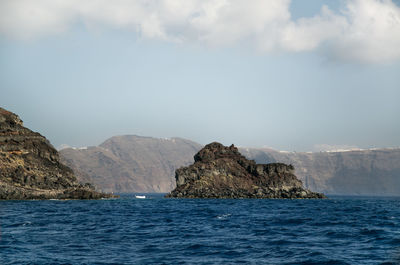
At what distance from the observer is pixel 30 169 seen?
155125 millimetres

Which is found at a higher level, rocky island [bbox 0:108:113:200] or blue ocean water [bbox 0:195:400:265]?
rocky island [bbox 0:108:113:200]

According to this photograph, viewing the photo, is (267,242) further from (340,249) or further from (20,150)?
(20,150)

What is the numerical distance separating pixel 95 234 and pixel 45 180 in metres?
112

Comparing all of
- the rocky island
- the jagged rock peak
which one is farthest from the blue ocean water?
the jagged rock peak

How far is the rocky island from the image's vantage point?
465 ft

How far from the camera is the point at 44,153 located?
17088 centimetres

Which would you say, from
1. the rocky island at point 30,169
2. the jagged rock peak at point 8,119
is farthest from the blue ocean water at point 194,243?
the jagged rock peak at point 8,119

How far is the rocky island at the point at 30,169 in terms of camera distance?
142 meters

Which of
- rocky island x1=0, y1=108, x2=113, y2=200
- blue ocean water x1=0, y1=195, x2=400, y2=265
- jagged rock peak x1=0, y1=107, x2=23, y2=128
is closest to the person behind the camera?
blue ocean water x1=0, y1=195, x2=400, y2=265

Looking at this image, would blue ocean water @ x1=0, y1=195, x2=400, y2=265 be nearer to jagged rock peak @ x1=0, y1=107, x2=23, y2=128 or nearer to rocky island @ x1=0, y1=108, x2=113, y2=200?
rocky island @ x1=0, y1=108, x2=113, y2=200

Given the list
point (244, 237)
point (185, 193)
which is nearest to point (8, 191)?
point (185, 193)

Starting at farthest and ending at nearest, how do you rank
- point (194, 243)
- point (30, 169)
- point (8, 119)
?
point (8, 119) → point (30, 169) → point (194, 243)

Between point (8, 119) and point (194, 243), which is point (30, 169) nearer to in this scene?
point (8, 119)

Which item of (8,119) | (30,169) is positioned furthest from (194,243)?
(8,119)
